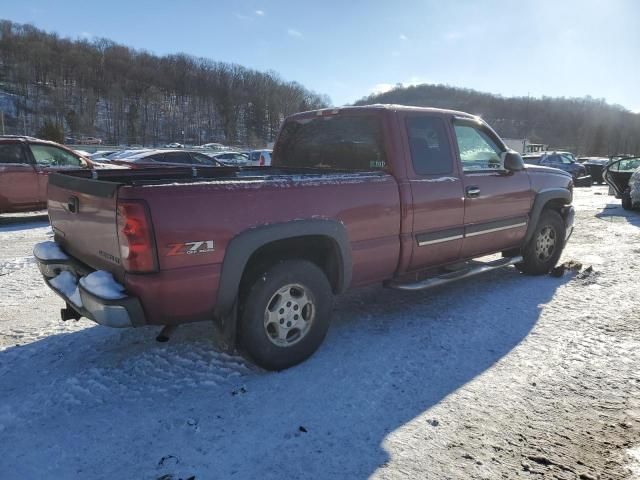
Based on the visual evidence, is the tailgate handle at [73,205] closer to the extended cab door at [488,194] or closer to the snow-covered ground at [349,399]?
the snow-covered ground at [349,399]

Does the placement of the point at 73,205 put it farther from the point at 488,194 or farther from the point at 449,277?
the point at 488,194

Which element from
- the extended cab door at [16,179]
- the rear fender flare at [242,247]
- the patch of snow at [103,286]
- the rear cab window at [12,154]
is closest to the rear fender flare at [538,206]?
the rear fender flare at [242,247]

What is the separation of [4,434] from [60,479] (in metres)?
0.62

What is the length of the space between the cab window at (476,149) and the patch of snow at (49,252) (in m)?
3.60

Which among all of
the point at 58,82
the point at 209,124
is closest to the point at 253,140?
the point at 209,124

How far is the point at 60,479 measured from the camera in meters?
2.37

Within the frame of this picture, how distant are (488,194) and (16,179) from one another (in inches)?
352

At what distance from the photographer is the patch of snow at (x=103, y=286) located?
9.25 feet

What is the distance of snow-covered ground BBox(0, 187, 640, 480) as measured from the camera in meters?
2.52

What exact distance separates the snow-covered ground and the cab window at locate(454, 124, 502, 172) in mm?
1453

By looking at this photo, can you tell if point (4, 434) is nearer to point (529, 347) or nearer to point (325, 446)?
point (325, 446)

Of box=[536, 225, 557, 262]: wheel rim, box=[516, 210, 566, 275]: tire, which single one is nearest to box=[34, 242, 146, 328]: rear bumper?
box=[516, 210, 566, 275]: tire

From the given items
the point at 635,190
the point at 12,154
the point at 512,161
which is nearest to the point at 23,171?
the point at 12,154

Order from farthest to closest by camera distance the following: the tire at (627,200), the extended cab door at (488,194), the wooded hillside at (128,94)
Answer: the wooded hillside at (128,94)
the tire at (627,200)
the extended cab door at (488,194)
